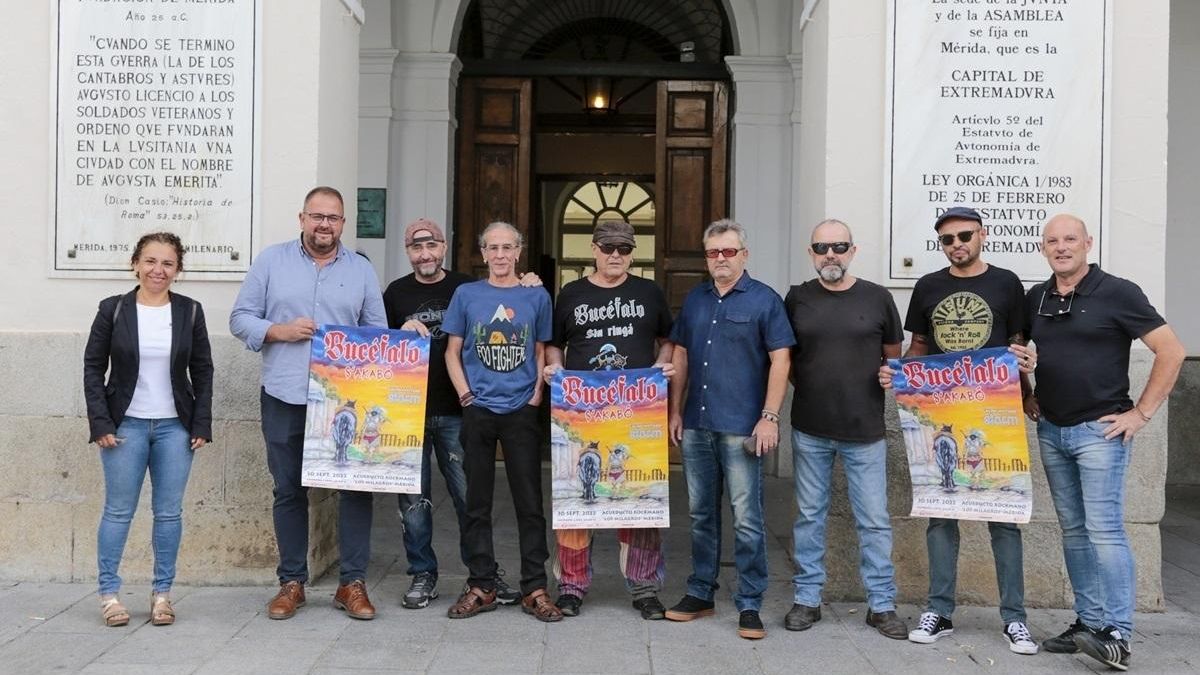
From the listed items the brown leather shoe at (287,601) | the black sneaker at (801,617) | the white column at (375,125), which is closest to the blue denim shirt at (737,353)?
the black sneaker at (801,617)

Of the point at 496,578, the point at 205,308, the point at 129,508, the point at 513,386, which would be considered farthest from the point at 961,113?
the point at 129,508

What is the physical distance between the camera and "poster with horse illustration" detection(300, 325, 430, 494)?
202 inches

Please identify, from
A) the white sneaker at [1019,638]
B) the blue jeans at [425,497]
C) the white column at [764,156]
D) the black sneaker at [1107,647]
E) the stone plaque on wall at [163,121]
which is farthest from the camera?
the white column at [764,156]

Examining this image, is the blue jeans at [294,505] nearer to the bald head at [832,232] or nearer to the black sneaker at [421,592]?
the black sneaker at [421,592]

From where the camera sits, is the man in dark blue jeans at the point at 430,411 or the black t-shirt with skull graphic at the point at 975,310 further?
the man in dark blue jeans at the point at 430,411

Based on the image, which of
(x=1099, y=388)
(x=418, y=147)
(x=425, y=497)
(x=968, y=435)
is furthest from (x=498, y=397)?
(x=418, y=147)

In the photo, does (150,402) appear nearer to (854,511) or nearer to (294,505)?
(294,505)

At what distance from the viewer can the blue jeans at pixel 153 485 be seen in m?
4.99

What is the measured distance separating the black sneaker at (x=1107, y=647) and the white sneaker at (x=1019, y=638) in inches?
9.3

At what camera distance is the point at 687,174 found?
9750 millimetres

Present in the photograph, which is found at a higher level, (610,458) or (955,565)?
(610,458)

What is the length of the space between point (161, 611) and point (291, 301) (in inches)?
58.9

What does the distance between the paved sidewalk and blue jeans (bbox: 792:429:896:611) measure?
0.21m

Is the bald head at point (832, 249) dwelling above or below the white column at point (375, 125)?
below
